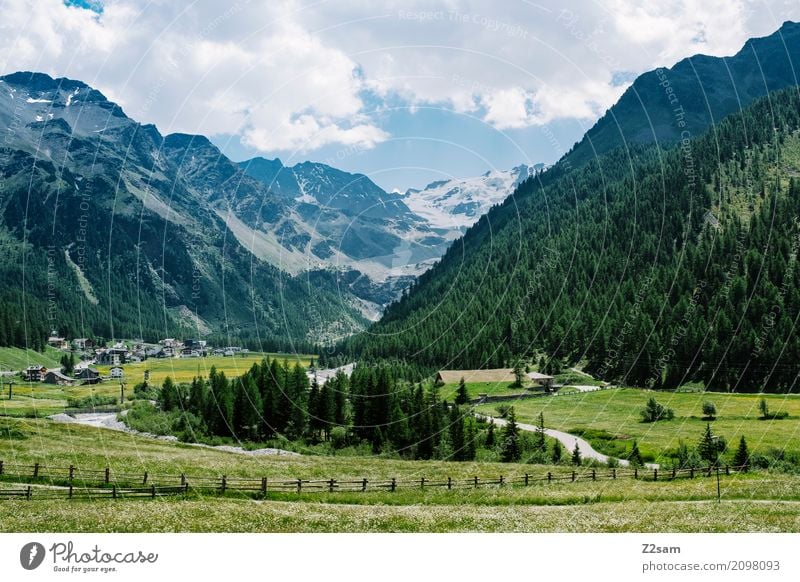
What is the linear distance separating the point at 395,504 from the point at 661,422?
61.2m

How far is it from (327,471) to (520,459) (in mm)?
25012

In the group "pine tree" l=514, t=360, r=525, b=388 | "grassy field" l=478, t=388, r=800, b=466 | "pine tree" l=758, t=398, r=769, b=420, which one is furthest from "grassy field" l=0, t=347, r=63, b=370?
"pine tree" l=758, t=398, r=769, b=420

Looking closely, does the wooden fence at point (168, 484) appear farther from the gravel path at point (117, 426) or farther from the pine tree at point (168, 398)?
the pine tree at point (168, 398)

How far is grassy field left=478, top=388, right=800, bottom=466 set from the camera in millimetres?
69213

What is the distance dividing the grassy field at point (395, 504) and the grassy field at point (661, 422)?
21.8m

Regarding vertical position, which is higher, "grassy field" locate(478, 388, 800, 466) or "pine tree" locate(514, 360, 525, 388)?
"pine tree" locate(514, 360, 525, 388)

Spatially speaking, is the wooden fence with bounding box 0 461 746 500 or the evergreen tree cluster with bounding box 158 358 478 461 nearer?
the wooden fence with bounding box 0 461 746 500

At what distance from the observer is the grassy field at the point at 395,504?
83.8 ft

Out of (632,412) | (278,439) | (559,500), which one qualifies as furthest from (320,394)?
(632,412)

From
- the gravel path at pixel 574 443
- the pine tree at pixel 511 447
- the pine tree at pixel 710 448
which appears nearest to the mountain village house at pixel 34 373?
the gravel path at pixel 574 443

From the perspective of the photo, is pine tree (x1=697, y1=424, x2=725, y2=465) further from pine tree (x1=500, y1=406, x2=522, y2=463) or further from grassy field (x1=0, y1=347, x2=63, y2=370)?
grassy field (x1=0, y1=347, x2=63, y2=370)

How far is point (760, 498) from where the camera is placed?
36.4 metres

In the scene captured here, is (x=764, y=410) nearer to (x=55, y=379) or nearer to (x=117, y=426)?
(x=117, y=426)

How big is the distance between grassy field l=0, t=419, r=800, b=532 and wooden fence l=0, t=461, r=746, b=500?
3.62 ft
